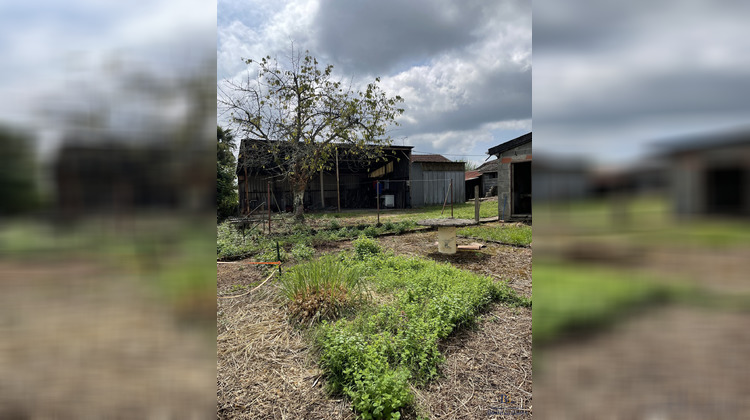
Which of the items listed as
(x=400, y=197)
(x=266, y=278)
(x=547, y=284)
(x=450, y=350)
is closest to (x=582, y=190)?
(x=547, y=284)

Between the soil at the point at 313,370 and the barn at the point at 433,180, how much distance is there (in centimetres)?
1748

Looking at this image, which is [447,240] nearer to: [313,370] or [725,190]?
[313,370]

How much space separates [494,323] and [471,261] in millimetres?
2954

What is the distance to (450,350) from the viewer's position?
2.77 meters

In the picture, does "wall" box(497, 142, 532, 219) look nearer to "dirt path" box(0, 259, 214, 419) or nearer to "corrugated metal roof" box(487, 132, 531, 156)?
"corrugated metal roof" box(487, 132, 531, 156)

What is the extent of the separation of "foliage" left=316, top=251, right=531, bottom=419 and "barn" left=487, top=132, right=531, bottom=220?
809cm

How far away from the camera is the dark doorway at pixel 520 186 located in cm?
1141

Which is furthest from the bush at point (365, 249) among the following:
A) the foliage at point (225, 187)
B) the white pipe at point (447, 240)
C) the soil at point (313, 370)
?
the foliage at point (225, 187)

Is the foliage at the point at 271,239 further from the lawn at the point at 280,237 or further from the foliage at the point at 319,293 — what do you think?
the foliage at the point at 319,293

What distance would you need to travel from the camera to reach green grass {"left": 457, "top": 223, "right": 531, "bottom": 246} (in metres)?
7.84

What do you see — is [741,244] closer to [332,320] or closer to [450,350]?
[450,350]

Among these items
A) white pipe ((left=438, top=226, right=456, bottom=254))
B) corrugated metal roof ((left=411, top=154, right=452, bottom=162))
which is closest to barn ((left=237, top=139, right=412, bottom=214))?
corrugated metal roof ((left=411, top=154, right=452, bottom=162))

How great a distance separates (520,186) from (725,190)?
12.0m

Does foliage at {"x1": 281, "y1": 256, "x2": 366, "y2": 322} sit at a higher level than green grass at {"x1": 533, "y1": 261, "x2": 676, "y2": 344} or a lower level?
lower
